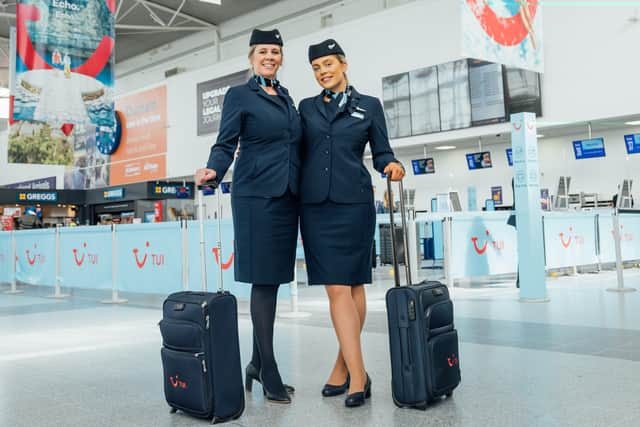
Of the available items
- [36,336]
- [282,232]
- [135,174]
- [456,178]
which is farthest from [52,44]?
[135,174]

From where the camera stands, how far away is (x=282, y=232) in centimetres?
246

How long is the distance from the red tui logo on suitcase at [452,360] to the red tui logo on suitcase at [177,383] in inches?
39.3

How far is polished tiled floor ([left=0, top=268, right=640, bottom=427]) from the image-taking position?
85.6 inches

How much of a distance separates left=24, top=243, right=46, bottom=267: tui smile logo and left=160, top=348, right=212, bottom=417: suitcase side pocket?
274 inches

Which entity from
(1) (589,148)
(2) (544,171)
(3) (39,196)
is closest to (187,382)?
(1) (589,148)

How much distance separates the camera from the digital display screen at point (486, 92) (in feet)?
42.1

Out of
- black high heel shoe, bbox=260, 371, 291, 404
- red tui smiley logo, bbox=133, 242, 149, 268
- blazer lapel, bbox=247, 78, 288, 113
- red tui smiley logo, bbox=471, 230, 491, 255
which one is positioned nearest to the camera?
black high heel shoe, bbox=260, 371, 291, 404

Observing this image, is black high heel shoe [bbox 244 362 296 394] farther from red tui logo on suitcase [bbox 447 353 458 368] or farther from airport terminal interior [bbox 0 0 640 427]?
red tui logo on suitcase [bbox 447 353 458 368]

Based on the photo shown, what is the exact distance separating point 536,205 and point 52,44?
6.51 metres

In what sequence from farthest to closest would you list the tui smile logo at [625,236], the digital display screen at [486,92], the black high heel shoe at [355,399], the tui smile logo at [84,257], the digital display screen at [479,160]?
the digital display screen at [479,160] → the digital display screen at [486,92] → the tui smile logo at [625,236] → the tui smile logo at [84,257] → the black high heel shoe at [355,399]

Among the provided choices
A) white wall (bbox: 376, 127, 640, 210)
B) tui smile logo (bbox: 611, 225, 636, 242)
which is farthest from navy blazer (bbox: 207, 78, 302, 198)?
white wall (bbox: 376, 127, 640, 210)

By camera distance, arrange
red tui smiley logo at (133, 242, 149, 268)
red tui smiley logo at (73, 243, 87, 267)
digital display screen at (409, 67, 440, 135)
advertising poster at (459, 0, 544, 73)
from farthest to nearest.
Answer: digital display screen at (409, 67, 440, 135)
red tui smiley logo at (73, 243, 87, 267)
red tui smiley logo at (133, 242, 149, 268)
advertising poster at (459, 0, 544, 73)

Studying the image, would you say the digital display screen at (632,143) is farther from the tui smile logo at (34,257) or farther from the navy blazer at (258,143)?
the navy blazer at (258,143)

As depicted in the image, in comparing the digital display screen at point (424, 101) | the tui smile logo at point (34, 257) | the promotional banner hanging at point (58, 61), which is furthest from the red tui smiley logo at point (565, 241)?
the tui smile logo at point (34, 257)
